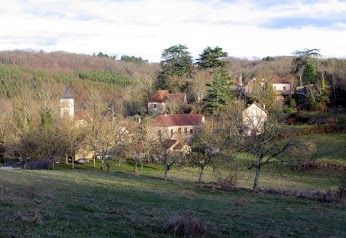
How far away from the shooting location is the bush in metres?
10.4

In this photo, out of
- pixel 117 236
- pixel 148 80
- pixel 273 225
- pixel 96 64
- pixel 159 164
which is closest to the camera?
pixel 117 236

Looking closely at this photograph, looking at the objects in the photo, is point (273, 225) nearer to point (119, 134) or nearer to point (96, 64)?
point (119, 134)

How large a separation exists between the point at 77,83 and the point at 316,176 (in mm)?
107176

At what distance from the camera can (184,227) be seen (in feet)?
34.2

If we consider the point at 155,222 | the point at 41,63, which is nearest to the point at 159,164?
the point at 155,222

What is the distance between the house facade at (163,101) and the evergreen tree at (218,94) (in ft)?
29.7

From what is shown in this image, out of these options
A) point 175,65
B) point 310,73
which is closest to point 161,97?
point 175,65

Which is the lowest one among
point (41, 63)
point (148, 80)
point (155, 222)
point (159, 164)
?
point (159, 164)

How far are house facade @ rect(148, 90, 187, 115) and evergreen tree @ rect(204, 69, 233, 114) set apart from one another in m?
9.06

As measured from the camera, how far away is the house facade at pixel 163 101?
72.2 m

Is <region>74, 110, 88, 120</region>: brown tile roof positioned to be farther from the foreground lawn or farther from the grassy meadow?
the foreground lawn

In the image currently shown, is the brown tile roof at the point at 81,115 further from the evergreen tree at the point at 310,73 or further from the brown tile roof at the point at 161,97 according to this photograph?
the evergreen tree at the point at 310,73

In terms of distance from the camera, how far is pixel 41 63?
16712 cm

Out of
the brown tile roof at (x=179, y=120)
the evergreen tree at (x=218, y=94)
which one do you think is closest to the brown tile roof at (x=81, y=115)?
the brown tile roof at (x=179, y=120)
